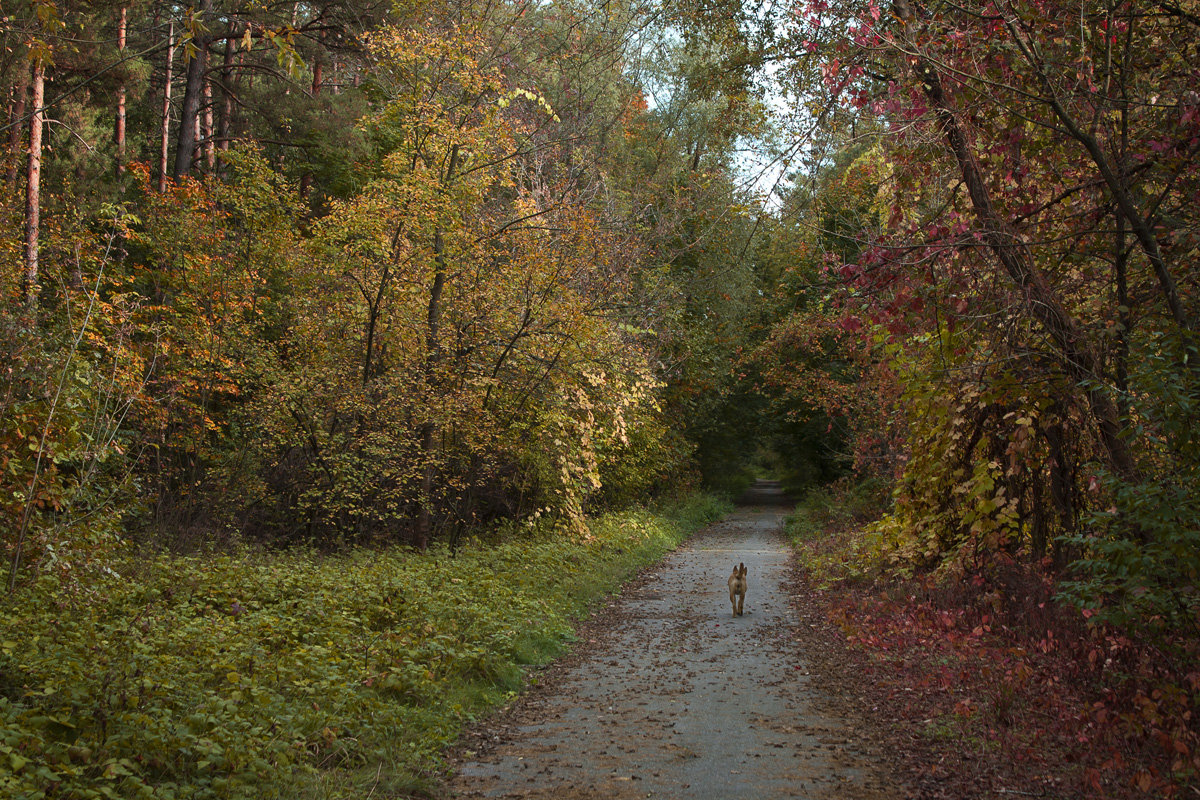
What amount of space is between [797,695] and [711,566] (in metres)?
10.8

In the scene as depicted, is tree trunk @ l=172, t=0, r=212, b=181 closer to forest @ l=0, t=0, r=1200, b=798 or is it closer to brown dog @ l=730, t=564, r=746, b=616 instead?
forest @ l=0, t=0, r=1200, b=798

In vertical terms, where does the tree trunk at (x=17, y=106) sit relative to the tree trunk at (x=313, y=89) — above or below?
below

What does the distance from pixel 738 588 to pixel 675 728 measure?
553cm

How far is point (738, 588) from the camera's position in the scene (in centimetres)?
1180

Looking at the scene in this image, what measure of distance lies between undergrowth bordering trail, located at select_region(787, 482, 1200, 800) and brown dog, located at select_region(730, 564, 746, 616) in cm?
162

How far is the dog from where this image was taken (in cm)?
1180

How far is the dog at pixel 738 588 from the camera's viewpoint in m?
11.8

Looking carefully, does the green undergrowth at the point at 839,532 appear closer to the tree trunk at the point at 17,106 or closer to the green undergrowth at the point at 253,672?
the green undergrowth at the point at 253,672

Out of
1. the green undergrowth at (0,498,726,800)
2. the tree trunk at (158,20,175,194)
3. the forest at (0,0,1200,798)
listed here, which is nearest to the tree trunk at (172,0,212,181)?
the forest at (0,0,1200,798)

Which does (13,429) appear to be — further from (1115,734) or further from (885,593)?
(885,593)

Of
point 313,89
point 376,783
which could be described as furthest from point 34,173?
point 376,783

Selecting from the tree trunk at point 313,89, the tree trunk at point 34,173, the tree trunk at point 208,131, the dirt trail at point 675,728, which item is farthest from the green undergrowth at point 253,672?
the tree trunk at point 313,89

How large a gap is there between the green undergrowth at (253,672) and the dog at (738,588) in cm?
237

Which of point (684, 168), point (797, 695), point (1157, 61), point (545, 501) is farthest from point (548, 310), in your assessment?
point (684, 168)
